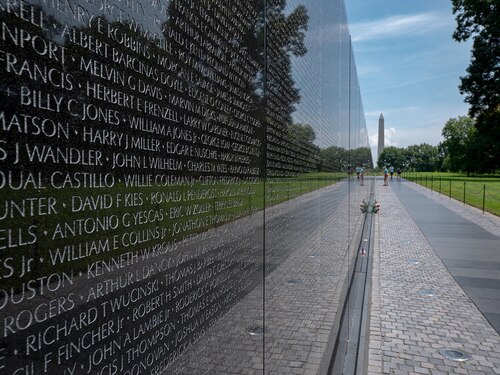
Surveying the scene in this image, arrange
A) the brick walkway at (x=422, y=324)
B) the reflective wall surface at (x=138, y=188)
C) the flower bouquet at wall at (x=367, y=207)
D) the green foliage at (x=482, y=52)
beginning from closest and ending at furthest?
1. the reflective wall surface at (x=138, y=188)
2. the brick walkway at (x=422, y=324)
3. the flower bouquet at wall at (x=367, y=207)
4. the green foliage at (x=482, y=52)

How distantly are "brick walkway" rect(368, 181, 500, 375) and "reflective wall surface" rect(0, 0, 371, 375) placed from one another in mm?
2795

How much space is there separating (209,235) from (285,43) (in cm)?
160

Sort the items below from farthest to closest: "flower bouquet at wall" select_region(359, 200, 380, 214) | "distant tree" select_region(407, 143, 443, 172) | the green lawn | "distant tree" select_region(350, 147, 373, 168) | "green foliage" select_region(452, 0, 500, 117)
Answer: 1. "distant tree" select_region(407, 143, 443, 172)
2. "green foliage" select_region(452, 0, 500, 117)
3. the green lawn
4. "flower bouquet at wall" select_region(359, 200, 380, 214)
5. "distant tree" select_region(350, 147, 373, 168)

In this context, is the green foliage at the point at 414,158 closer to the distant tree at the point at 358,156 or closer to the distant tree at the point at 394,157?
the distant tree at the point at 394,157

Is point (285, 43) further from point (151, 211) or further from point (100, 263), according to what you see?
point (100, 263)

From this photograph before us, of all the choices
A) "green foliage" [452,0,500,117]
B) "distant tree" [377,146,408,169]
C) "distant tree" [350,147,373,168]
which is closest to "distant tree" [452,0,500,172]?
"green foliage" [452,0,500,117]

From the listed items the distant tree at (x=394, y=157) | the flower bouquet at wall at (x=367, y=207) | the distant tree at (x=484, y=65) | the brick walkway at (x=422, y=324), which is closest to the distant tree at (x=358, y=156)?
the flower bouquet at wall at (x=367, y=207)

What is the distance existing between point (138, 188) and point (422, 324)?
558cm

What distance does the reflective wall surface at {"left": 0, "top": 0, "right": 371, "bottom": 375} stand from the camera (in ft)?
2.43

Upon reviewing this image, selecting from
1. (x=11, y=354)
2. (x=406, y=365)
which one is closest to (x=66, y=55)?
(x=11, y=354)

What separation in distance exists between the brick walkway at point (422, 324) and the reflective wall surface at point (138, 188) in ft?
9.17

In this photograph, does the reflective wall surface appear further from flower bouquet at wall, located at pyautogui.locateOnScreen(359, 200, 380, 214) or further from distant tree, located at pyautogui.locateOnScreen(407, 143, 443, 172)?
distant tree, located at pyautogui.locateOnScreen(407, 143, 443, 172)

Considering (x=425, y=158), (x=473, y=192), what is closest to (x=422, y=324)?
(x=473, y=192)

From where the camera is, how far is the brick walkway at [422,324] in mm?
4430
